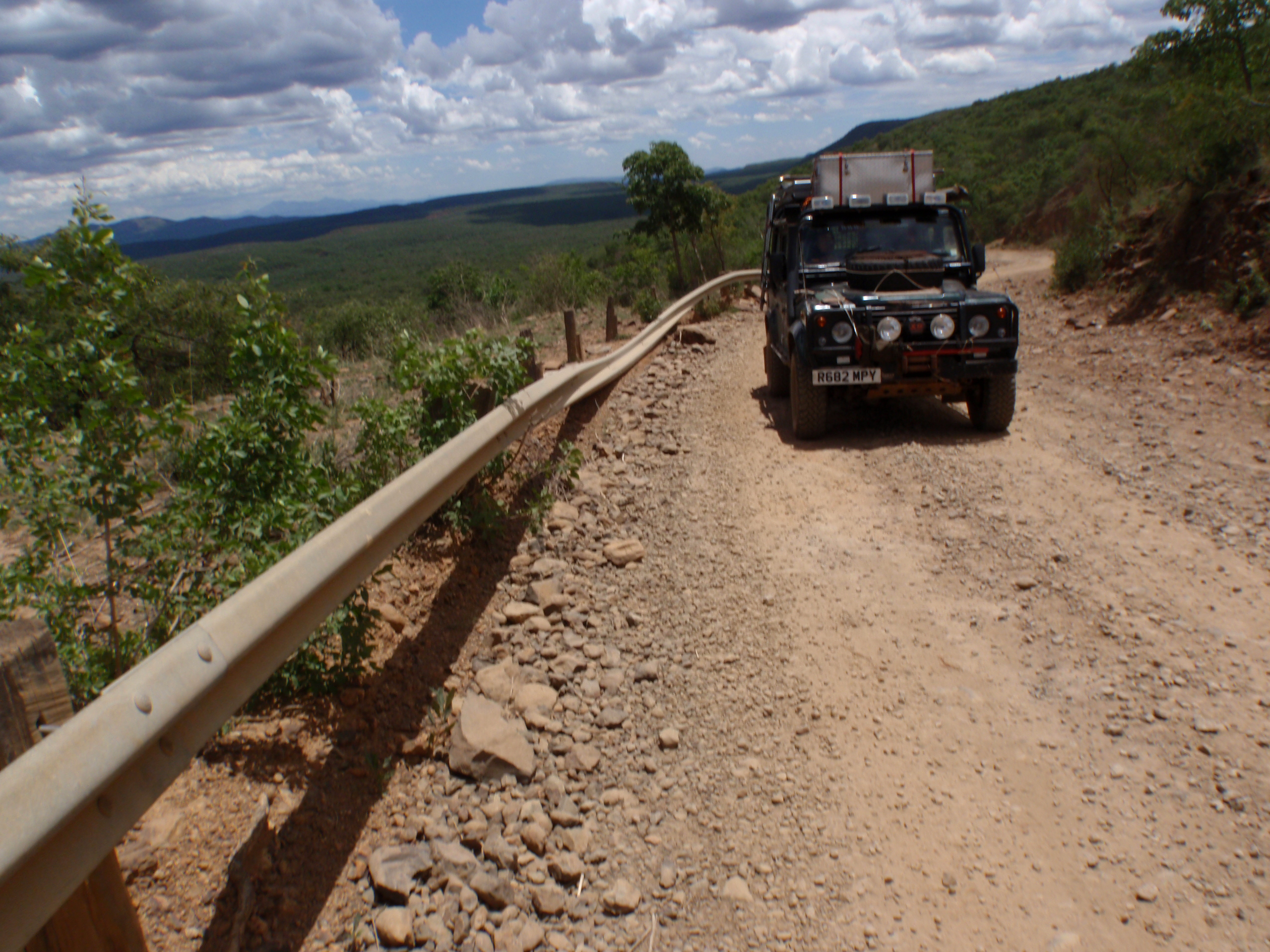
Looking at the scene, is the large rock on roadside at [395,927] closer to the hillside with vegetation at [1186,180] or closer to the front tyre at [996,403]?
the front tyre at [996,403]

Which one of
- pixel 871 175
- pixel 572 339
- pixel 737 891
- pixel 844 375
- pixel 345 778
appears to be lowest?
pixel 737 891

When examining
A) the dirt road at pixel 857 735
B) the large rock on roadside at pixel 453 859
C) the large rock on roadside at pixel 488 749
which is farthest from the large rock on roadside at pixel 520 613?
the large rock on roadside at pixel 453 859

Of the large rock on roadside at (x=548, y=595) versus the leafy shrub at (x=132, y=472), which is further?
the large rock on roadside at (x=548, y=595)

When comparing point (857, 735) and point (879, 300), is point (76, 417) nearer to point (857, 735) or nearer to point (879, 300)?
point (857, 735)

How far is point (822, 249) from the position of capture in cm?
810

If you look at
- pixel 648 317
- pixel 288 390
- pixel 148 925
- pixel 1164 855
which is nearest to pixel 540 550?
pixel 288 390

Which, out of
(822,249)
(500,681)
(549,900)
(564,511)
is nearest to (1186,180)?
(822,249)

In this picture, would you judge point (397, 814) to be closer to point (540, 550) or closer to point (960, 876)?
point (960, 876)

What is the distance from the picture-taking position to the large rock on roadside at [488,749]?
301 cm

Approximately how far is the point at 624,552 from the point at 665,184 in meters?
15.9

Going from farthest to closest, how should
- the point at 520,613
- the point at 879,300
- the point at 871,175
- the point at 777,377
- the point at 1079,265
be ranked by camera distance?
the point at 1079,265 < the point at 871,175 < the point at 777,377 < the point at 879,300 < the point at 520,613

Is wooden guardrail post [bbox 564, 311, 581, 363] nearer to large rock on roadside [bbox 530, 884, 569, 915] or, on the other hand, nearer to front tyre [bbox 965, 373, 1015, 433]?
front tyre [bbox 965, 373, 1015, 433]

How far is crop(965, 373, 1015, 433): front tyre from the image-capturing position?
680 cm

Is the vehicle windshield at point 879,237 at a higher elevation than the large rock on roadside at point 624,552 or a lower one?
higher
